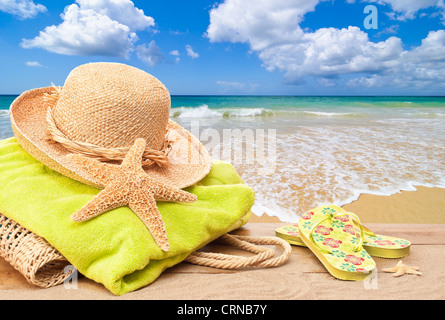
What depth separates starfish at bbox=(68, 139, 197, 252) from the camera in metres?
1.36

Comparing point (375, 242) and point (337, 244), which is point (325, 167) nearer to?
point (375, 242)

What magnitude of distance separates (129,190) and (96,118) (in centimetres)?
39

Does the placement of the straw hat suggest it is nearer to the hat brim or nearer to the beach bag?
the hat brim

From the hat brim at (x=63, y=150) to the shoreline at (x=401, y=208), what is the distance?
115 cm

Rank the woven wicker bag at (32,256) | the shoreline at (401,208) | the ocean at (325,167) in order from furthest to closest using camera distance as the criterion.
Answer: the ocean at (325,167), the shoreline at (401,208), the woven wicker bag at (32,256)

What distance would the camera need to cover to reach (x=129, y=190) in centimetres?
139

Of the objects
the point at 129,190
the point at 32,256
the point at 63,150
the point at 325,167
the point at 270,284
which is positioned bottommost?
the point at 325,167

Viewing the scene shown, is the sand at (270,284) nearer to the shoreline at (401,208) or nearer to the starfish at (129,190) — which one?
the starfish at (129,190)

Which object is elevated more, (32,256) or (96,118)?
(96,118)

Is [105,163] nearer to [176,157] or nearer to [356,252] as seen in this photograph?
[176,157]

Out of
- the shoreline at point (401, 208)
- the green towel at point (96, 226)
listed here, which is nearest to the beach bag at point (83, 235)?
the green towel at point (96, 226)

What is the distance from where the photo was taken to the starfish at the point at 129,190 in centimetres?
136

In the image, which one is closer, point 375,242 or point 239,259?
point 239,259

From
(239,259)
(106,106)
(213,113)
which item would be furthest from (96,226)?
(213,113)
